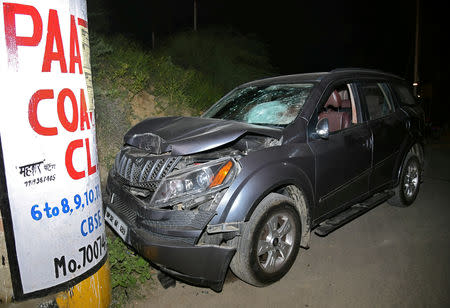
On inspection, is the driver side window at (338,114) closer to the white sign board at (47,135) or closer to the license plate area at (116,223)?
the license plate area at (116,223)

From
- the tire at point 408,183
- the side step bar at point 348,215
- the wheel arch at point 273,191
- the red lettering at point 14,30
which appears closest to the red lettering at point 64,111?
the red lettering at point 14,30

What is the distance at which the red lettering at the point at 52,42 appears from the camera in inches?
78.4

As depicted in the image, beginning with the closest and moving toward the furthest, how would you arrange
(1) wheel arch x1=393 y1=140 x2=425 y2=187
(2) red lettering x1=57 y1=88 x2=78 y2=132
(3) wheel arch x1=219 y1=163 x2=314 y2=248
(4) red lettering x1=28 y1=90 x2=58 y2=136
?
1. (4) red lettering x1=28 y1=90 x2=58 y2=136
2. (2) red lettering x1=57 y1=88 x2=78 y2=132
3. (3) wheel arch x1=219 y1=163 x2=314 y2=248
4. (1) wheel arch x1=393 y1=140 x2=425 y2=187

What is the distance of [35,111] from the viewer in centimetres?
197

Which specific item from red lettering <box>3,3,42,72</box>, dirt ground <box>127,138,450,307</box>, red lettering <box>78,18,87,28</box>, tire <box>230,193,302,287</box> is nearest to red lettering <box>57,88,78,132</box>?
red lettering <box>3,3,42,72</box>

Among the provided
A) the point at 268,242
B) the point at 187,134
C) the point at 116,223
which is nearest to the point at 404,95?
the point at 268,242

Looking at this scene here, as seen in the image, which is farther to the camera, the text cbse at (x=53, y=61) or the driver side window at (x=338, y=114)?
the driver side window at (x=338, y=114)

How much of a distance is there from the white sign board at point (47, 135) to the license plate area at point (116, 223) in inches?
17.4

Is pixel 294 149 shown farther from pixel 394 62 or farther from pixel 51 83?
pixel 394 62

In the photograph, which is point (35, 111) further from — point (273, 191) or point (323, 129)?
point (323, 129)

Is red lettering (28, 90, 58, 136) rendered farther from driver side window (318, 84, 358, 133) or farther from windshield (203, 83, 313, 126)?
driver side window (318, 84, 358, 133)

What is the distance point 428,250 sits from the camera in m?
3.68

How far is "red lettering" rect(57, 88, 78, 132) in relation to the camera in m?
2.09

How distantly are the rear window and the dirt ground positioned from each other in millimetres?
1697
